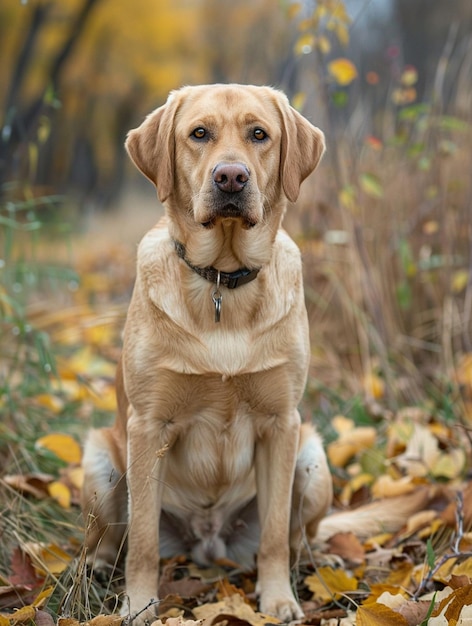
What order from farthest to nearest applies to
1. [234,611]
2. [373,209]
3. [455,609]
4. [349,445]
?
[373,209] → [349,445] → [234,611] → [455,609]

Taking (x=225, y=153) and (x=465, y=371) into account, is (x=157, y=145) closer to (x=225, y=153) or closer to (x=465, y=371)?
(x=225, y=153)

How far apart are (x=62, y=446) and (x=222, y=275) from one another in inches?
52.2

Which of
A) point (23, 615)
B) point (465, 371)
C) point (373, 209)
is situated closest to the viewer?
point (23, 615)

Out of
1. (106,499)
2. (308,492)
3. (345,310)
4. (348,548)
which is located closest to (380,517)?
(348,548)

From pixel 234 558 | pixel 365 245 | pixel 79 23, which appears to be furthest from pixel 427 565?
pixel 79 23

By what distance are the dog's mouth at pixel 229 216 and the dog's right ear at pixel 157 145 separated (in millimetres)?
206

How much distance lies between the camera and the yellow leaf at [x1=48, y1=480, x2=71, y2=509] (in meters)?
3.35

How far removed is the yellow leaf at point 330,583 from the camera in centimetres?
281

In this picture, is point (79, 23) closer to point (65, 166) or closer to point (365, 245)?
point (65, 166)

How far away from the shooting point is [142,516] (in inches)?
110

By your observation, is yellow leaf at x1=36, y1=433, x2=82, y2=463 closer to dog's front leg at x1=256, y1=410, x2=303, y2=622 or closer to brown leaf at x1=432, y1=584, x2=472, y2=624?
dog's front leg at x1=256, y1=410, x2=303, y2=622

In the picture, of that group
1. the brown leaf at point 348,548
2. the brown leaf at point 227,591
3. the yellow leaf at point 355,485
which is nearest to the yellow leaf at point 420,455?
the yellow leaf at point 355,485

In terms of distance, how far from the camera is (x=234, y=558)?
3.26 metres

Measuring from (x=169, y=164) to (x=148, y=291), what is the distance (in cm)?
43
